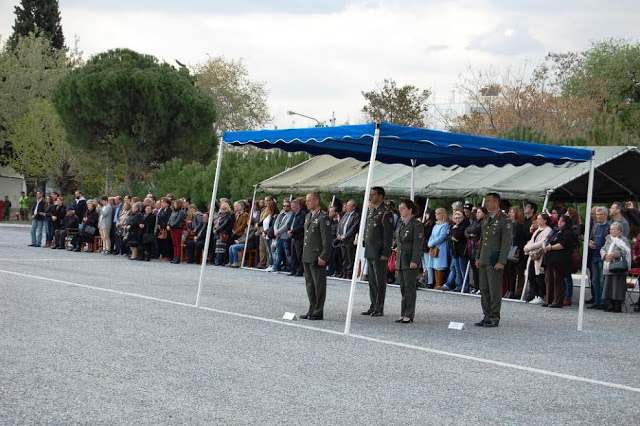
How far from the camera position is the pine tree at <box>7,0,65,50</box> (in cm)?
7438

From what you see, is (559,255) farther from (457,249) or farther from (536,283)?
(457,249)

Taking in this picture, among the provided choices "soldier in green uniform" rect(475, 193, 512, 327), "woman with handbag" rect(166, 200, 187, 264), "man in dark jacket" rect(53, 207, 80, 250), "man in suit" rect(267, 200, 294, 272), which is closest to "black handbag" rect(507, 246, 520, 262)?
"soldier in green uniform" rect(475, 193, 512, 327)

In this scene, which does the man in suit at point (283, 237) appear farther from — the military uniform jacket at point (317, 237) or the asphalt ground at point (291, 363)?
the military uniform jacket at point (317, 237)

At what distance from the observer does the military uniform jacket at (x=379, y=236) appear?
1356cm

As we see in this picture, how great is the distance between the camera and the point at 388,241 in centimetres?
1355

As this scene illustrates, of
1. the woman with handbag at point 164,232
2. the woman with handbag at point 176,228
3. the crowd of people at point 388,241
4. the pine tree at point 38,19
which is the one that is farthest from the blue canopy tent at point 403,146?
the pine tree at point 38,19

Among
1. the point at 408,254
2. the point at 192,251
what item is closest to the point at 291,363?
the point at 408,254

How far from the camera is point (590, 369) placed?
9539 mm

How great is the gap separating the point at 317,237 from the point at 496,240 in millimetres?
2531

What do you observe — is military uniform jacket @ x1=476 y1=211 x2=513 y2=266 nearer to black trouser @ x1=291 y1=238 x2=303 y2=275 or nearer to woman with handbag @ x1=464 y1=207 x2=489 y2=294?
woman with handbag @ x1=464 y1=207 x2=489 y2=294

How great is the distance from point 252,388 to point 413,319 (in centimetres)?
581

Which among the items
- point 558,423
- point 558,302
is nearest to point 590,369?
point 558,423

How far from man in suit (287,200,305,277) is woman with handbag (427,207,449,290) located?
12.0 feet

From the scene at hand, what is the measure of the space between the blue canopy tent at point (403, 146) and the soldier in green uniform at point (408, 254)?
113cm
